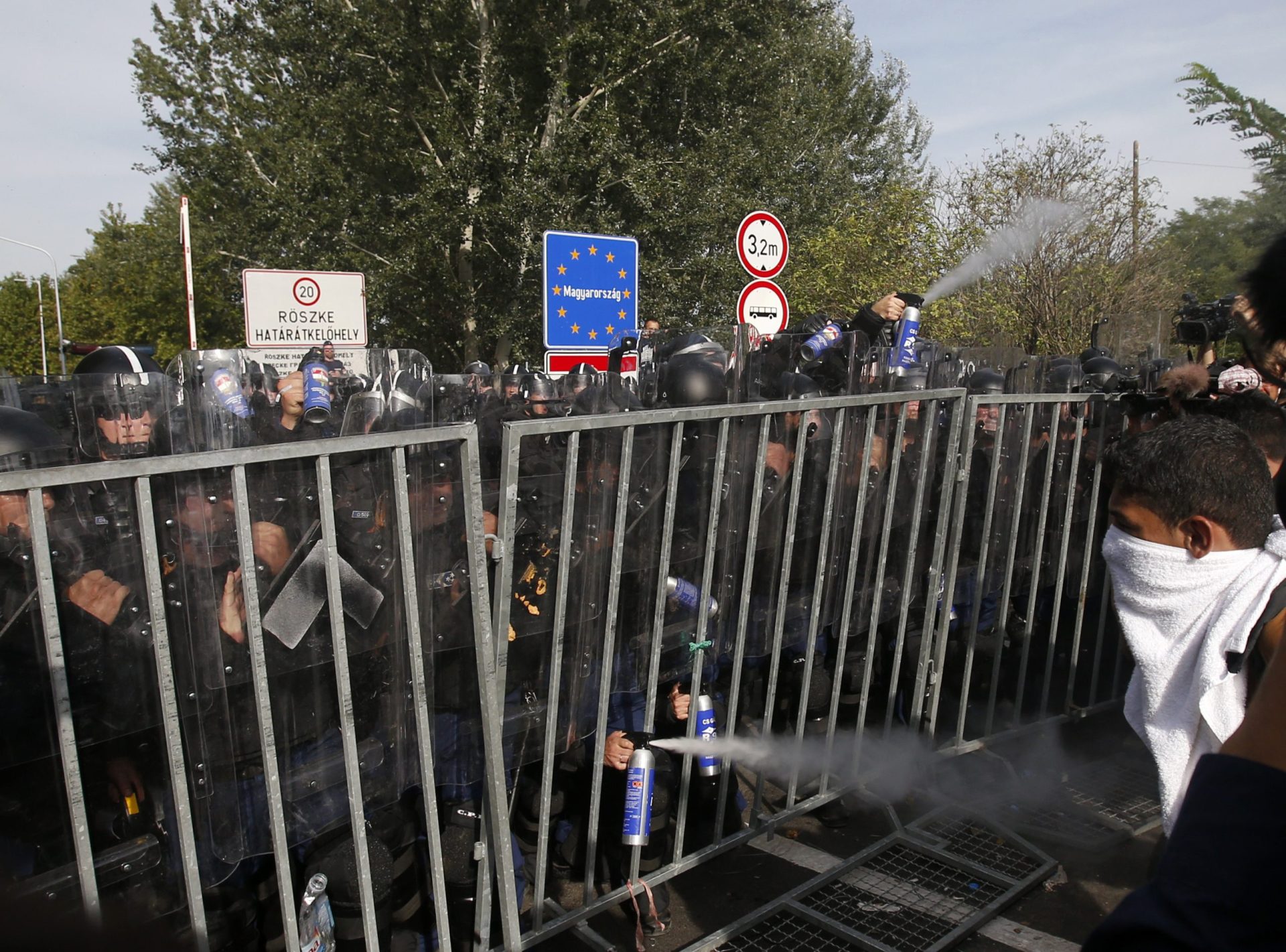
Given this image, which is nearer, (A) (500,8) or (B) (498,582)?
(B) (498,582)

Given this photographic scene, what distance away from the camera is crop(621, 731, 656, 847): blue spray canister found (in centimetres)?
333

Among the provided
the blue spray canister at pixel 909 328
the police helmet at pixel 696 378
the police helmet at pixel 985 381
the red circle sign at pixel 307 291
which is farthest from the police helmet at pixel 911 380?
the red circle sign at pixel 307 291

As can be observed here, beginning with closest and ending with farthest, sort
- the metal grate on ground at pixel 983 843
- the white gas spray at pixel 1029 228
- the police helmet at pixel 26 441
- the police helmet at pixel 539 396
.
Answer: the police helmet at pixel 26 441
the police helmet at pixel 539 396
the metal grate on ground at pixel 983 843
the white gas spray at pixel 1029 228

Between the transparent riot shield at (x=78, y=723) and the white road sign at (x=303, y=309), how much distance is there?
7.74 metres

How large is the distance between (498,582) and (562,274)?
5.55m

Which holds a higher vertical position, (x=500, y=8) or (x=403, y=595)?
(x=500, y=8)

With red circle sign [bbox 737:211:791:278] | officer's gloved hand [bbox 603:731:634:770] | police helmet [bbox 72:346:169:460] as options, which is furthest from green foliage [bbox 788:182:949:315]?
police helmet [bbox 72:346:169:460]

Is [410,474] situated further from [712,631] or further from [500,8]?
[500,8]

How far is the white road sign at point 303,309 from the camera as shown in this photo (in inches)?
389

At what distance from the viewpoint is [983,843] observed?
4270mm

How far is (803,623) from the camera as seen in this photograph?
391 cm

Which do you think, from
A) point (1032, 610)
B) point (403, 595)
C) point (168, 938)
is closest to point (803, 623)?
point (1032, 610)

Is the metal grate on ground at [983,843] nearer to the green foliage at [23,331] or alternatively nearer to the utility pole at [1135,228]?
the utility pole at [1135,228]

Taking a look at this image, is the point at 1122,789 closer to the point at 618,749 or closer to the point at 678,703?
the point at 678,703
